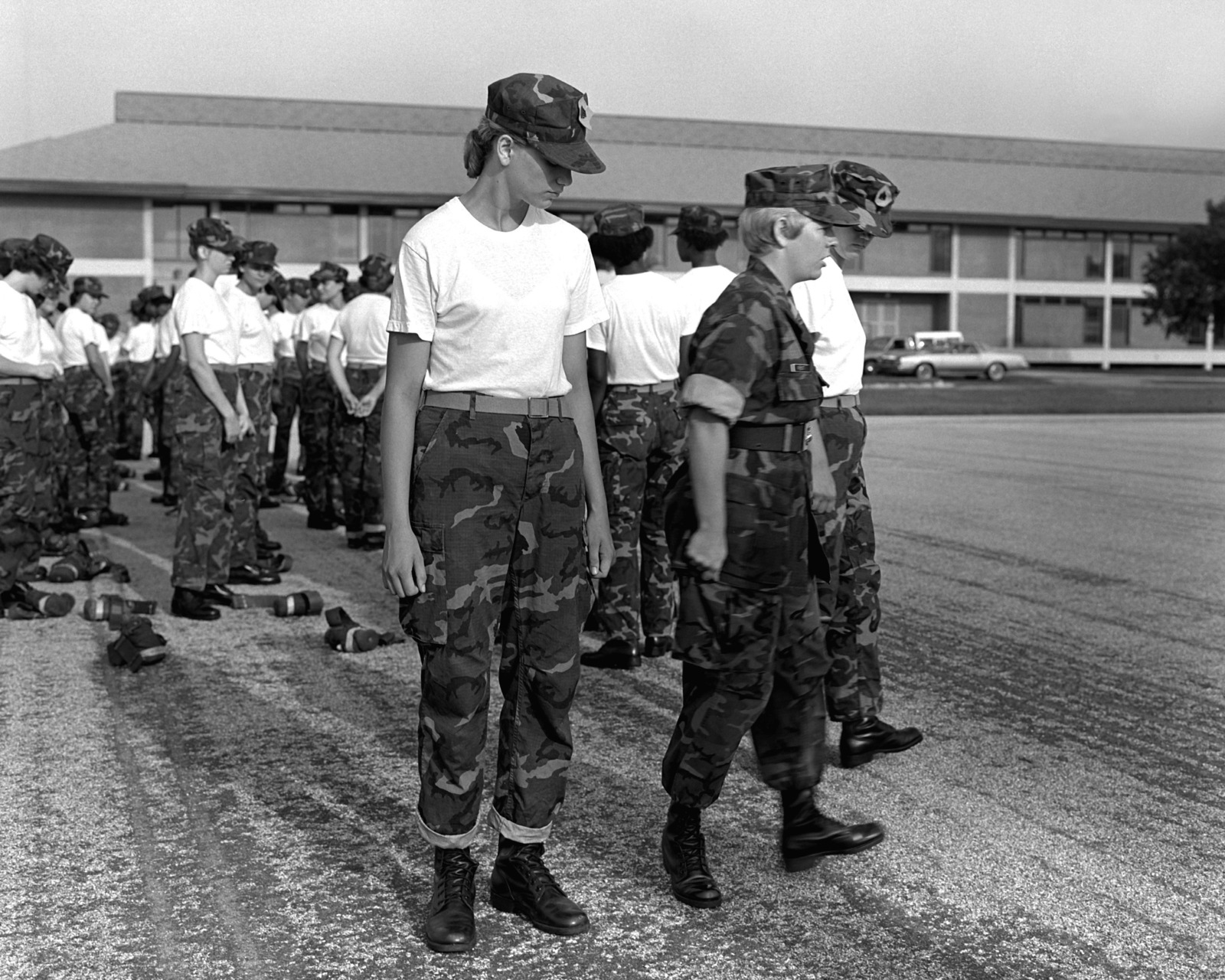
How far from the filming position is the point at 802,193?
409cm

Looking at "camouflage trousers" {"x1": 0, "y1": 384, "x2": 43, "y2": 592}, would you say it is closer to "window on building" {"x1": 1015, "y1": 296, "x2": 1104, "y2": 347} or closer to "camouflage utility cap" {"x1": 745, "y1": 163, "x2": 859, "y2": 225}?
"camouflage utility cap" {"x1": 745, "y1": 163, "x2": 859, "y2": 225}

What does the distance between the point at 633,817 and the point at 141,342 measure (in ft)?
49.0

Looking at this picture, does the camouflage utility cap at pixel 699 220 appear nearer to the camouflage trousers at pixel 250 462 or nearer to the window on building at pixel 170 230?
the camouflage trousers at pixel 250 462

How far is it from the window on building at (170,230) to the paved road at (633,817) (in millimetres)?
46810

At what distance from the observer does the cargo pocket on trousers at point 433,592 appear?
3818 millimetres

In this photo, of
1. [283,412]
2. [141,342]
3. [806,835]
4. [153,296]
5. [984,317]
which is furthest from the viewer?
[984,317]

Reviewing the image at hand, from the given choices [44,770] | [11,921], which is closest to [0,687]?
[44,770]

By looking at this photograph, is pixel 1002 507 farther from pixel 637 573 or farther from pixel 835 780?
pixel 835 780

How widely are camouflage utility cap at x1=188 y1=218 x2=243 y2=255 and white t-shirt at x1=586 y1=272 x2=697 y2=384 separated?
97.0 inches

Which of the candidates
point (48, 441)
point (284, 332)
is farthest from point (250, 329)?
point (284, 332)

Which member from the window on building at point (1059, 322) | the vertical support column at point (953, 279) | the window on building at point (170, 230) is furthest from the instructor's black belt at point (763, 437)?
the window on building at point (1059, 322)

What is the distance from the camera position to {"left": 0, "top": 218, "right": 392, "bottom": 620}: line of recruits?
8.23 meters

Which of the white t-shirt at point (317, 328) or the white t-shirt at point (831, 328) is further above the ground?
the white t-shirt at point (317, 328)

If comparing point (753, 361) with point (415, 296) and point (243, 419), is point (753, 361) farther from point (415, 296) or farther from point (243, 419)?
point (243, 419)
